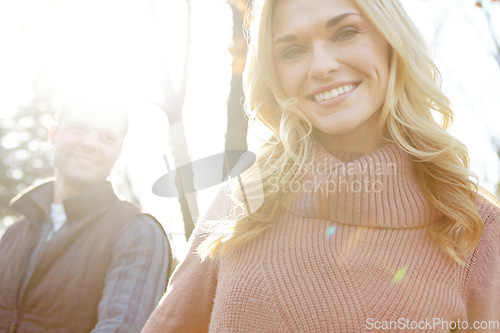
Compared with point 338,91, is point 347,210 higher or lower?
lower

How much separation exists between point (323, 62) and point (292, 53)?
0.23m

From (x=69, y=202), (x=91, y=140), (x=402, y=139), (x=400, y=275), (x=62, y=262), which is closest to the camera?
(x=400, y=275)

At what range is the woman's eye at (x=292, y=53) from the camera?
2.22 meters

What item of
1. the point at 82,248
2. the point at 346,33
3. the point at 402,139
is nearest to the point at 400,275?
the point at 402,139

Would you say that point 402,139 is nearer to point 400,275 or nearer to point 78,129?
point 400,275

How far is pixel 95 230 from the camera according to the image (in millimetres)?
3459

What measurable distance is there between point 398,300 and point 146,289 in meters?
1.78

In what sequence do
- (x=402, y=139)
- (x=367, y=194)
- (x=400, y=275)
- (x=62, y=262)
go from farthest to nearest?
(x=62, y=262)
(x=402, y=139)
(x=367, y=194)
(x=400, y=275)

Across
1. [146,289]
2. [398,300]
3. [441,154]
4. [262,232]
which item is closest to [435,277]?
[398,300]

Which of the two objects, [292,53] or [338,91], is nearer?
[338,91]

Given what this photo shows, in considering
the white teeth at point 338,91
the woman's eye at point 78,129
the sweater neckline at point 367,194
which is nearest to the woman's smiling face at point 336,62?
the white teeth at point 338,91

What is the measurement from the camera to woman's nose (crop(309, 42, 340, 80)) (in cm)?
205

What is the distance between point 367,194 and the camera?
6.69 ft

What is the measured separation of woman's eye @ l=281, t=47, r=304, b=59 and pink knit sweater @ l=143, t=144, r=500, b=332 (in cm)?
47
